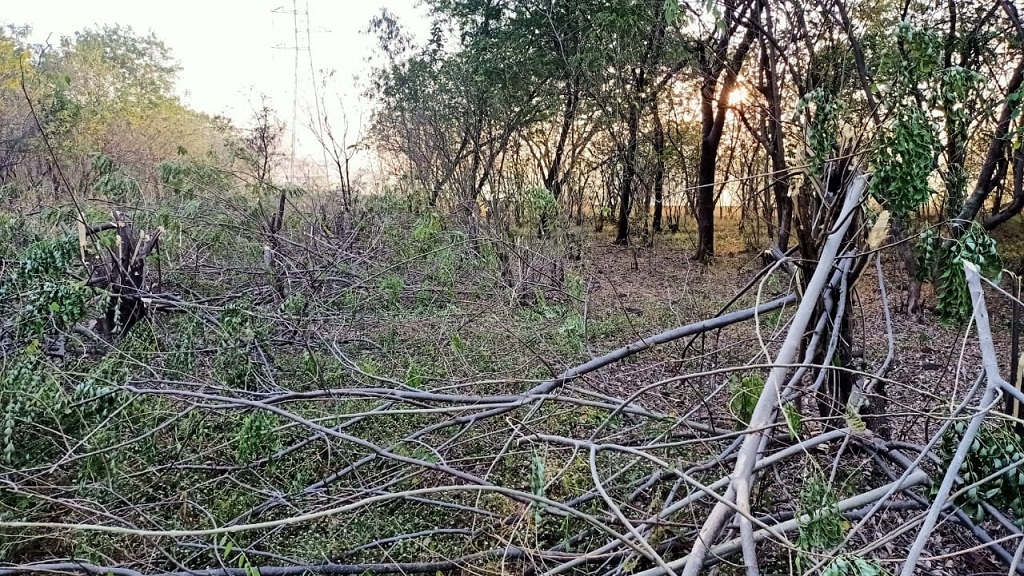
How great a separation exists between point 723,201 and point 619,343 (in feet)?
36.7

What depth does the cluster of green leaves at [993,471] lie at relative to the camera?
3.95 feet

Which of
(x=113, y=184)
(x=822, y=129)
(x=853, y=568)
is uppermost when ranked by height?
(x=113, y=184)

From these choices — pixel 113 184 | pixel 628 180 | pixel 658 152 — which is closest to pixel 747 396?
pixel 113 184

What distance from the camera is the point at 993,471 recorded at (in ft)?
4.03

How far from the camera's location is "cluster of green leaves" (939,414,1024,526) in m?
1.20

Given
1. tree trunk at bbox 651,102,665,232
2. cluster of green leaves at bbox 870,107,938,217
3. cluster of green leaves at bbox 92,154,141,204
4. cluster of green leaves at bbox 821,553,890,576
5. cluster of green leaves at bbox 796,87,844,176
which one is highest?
tree trunk at bbox 651,102,665,232

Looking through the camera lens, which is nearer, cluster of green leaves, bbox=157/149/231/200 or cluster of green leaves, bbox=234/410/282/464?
cluster of green leaves, bbox=234/410/282/464

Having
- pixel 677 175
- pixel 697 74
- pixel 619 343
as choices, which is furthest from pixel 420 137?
pixel 677 175

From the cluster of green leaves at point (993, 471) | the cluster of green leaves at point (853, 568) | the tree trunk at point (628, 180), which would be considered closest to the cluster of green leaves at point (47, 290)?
the cluster of green leaves at point (853, 568)

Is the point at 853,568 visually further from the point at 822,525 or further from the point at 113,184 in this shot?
the point at 113,184

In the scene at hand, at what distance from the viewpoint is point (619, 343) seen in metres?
4.82

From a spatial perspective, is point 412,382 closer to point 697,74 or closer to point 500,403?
point 500,403

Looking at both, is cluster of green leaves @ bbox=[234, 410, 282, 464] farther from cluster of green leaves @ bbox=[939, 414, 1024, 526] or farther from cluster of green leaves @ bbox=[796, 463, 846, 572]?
cluster of green leaves @ bbox=[939, 414, 1024, 526]

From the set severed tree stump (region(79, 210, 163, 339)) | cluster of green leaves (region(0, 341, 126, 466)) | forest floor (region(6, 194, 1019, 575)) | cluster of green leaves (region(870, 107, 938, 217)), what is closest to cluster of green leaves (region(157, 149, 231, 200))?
forest floor (region(6, 194, 1019, 575))
